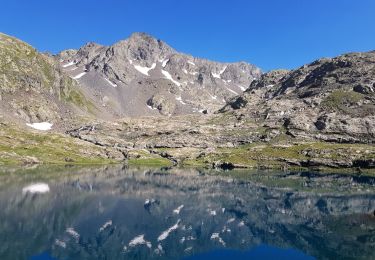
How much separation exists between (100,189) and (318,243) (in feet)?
271

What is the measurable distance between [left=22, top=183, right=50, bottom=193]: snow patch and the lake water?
1.01 feet

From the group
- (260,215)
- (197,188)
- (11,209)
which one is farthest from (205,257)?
(197,188)

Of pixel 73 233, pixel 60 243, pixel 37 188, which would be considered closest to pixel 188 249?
pixel 60 243

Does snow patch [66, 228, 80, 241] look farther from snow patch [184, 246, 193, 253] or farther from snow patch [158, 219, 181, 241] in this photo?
snow patch [184, 246, 193, 253]

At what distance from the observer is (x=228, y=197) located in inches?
4926

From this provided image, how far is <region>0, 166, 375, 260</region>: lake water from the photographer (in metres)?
62.1

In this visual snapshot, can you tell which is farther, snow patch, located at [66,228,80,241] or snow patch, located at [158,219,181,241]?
snow patch, located at [158,219,181,241]

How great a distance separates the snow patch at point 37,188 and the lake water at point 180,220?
31 centimetres

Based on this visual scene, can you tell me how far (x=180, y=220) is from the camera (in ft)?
292

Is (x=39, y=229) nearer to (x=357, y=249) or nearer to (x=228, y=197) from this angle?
(x=357, y=249)

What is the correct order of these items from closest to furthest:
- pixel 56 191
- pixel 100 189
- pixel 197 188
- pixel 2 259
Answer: pixel 2 259
pixel 56 191
pixel 100 189
pixel 197 188

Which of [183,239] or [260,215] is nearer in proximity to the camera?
[183,239]

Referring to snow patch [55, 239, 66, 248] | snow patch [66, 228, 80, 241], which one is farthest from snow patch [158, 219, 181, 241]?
snow patch [55, 239, 66, 248]

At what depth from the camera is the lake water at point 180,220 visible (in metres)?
62.1
